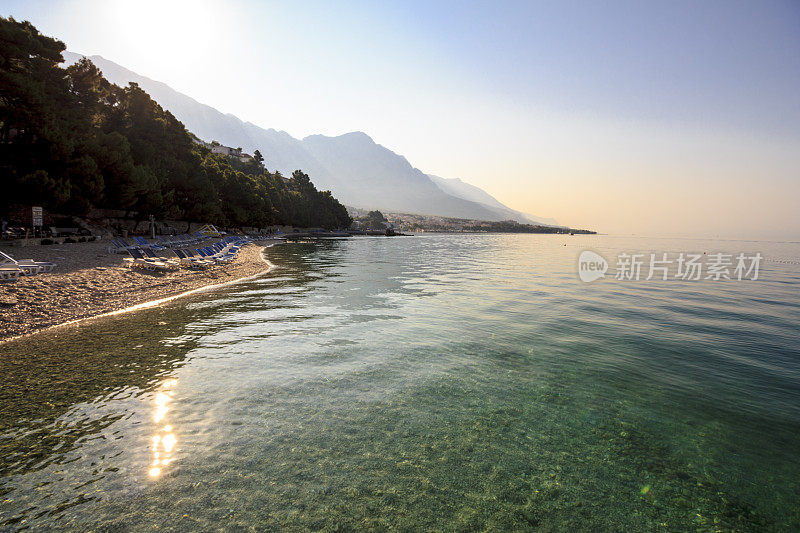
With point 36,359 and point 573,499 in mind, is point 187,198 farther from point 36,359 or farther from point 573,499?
point 573,499

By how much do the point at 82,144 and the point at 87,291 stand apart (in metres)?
28.1

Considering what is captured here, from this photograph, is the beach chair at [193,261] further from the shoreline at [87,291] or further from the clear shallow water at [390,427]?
the clear shallow water at [390,427]

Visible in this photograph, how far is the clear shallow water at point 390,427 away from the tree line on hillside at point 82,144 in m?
30.5

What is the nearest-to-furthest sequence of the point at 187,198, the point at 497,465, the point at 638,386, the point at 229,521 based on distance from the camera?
the point at 229,521 → the point at 497,465 → the point at 638,386 → the point at 187,198

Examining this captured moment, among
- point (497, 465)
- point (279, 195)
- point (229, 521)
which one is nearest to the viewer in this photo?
point (229, 521)

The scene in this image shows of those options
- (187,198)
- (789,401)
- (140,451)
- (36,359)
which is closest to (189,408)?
(140,451)

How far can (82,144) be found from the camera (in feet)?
114

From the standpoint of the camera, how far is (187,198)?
193ft

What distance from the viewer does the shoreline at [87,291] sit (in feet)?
40.9

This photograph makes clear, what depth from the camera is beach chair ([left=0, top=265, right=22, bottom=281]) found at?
52.7 feet

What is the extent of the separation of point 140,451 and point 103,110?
57638 mm

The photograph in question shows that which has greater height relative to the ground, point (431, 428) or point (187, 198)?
point (187, 198)

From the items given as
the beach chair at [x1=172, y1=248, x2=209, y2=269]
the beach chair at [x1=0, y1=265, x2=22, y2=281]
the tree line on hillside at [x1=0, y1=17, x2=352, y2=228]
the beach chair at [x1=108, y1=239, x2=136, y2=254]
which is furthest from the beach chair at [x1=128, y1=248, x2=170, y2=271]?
the tree line on hillside at [x1=0, y1=17, x2=352, y2=228]

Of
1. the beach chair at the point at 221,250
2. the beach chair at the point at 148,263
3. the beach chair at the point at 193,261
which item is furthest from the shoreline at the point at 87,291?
the beach chair at the point at 221,250
